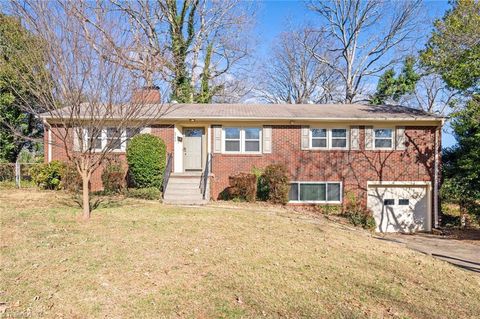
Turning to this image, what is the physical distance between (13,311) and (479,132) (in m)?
15.0

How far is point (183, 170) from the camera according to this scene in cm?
1491

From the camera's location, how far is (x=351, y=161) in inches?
552

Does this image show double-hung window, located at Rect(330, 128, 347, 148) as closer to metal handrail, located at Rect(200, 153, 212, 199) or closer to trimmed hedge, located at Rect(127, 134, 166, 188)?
metal handrail, located at Rect(200, 153, 212, 199)

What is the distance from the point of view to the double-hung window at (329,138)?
14109 mm

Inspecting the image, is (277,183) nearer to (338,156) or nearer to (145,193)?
(338,156)

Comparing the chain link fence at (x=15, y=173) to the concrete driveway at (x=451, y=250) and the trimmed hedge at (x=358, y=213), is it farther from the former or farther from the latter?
the concrete driveway at (x=451, y=250)

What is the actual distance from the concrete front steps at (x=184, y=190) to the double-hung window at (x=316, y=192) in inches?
161

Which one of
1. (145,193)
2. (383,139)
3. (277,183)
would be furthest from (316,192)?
(145,193)

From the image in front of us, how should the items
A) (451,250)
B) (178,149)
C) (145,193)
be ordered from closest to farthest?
(451,250), (145,193), (178,149)

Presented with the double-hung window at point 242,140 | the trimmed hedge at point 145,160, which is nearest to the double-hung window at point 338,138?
the double-hung window at point 242,140

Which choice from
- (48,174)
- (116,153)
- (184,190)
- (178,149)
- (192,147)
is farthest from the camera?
(192,147)

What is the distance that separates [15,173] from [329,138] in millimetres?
14324

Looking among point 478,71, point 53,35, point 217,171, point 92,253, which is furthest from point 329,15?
point 92,253

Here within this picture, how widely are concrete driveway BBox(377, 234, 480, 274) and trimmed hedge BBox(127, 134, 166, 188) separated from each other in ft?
29.0
